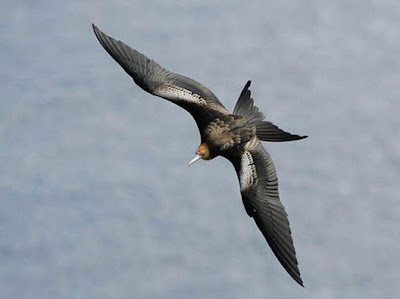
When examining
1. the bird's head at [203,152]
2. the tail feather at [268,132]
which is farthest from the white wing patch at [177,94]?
the tail feather at [268,132]

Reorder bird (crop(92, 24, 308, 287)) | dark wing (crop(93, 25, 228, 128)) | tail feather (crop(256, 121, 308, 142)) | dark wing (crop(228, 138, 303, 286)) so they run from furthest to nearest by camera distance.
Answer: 1. dark wing (crop(93, 25, 228, 128))
2. tail feather (crop(256, 121, 308, 142))
3. bird (crop(92, 24, 308, 287))
4. dark wing (crop(228, 138, 303, 286))

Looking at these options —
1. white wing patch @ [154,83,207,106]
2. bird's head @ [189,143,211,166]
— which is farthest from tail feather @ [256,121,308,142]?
white wing patch @ [154,83,207,106]

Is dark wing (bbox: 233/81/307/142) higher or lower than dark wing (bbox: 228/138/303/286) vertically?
higher

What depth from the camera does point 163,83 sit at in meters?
17.5

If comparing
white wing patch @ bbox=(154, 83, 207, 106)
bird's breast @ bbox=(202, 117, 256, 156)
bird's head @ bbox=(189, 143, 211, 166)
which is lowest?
bird's head @ bbox=(189, 143, 211, 166)

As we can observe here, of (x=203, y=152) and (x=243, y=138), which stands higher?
(x=243, y=138)

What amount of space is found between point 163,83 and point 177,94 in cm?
29

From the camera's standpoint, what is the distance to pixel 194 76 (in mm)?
22125

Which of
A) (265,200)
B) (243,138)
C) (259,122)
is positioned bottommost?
(265,200)

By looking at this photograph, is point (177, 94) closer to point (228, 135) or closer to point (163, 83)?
point (163, 83)

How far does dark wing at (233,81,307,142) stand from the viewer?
16.4 m

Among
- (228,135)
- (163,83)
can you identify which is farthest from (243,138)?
(163,83)

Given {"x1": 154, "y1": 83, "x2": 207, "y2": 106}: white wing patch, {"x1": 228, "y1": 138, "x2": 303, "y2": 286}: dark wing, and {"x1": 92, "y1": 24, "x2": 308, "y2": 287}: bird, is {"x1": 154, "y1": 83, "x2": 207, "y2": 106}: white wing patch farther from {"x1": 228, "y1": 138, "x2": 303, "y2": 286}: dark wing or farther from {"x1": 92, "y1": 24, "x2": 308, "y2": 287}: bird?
{"x1": 228, "y1": 138, "x2": 303, "y2": 286}: dark wing

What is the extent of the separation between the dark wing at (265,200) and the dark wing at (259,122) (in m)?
0.14
